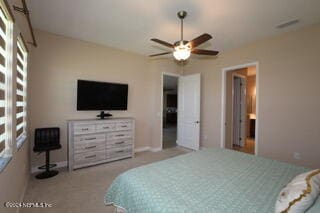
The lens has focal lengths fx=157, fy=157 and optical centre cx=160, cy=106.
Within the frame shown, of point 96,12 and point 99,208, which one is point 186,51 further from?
point 99,208

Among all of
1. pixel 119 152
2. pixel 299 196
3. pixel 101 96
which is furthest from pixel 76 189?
pixel 299 196

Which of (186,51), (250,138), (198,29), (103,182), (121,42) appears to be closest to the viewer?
(186,51)

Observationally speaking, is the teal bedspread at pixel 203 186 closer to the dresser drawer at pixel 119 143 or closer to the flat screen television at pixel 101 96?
the dresser drawer at pixel 119 143

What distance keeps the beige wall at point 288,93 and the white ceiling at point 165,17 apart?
0.30 metres

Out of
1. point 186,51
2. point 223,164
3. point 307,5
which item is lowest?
point 223,164

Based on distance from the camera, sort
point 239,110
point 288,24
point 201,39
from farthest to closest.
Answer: point 239,110
point 288,24
point 201,39

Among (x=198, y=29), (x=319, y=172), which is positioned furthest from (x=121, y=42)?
(x=319, y=172)

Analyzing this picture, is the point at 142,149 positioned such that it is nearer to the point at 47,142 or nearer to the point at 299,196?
the point at 47,142

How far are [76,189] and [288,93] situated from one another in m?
4.11

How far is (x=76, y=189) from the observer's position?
2.48 meters

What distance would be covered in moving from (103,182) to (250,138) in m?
5.74

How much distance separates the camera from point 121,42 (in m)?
3.64

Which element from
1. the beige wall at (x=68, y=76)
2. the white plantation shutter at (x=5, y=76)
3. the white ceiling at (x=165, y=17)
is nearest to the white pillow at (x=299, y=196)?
the white ceiling at (x=165, y=17)

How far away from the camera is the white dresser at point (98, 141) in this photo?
3110 mm
